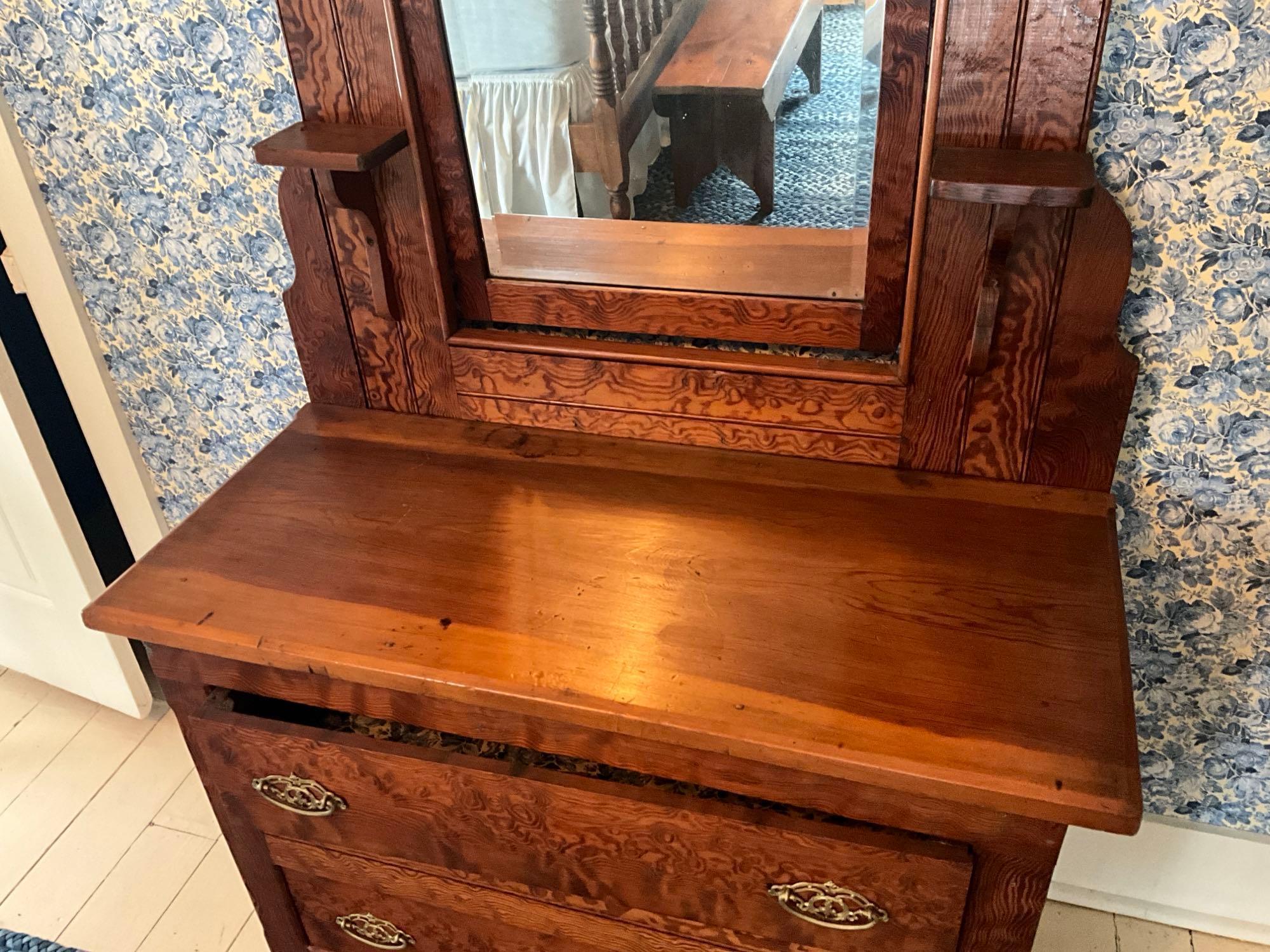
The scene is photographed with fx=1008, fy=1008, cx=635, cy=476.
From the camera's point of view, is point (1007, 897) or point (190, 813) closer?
point (1007, 897)

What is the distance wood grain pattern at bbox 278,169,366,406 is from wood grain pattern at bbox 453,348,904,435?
0.17m

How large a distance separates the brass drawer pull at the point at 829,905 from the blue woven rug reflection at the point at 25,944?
1.27 m

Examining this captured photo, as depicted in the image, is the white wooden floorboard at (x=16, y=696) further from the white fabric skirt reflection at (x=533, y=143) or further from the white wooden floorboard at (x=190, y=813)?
the white fabric skirt reflection at (x=533, y=143)

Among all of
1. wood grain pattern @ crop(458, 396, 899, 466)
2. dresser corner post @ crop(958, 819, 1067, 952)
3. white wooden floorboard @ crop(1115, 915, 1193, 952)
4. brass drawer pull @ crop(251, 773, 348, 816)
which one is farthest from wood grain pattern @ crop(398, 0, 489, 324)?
white wooden floorboard @ crop(1115, 915, 1193, 952)

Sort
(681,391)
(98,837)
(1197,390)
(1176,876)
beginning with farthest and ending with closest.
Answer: (98,837)
(1176,876)
(681,391)
(1197,390)

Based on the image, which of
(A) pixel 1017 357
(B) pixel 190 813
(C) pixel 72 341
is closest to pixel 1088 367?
(A) pixel 1017 357

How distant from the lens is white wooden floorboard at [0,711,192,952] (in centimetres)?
173

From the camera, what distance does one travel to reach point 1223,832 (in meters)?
1.50

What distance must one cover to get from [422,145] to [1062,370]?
77 cm

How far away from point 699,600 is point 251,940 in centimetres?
114

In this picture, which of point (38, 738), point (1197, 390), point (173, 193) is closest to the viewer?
point (1197, 390)

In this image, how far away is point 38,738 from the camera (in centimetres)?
204

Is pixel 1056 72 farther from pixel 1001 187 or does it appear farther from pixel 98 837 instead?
pixel 98 837

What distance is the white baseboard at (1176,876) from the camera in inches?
59.4
